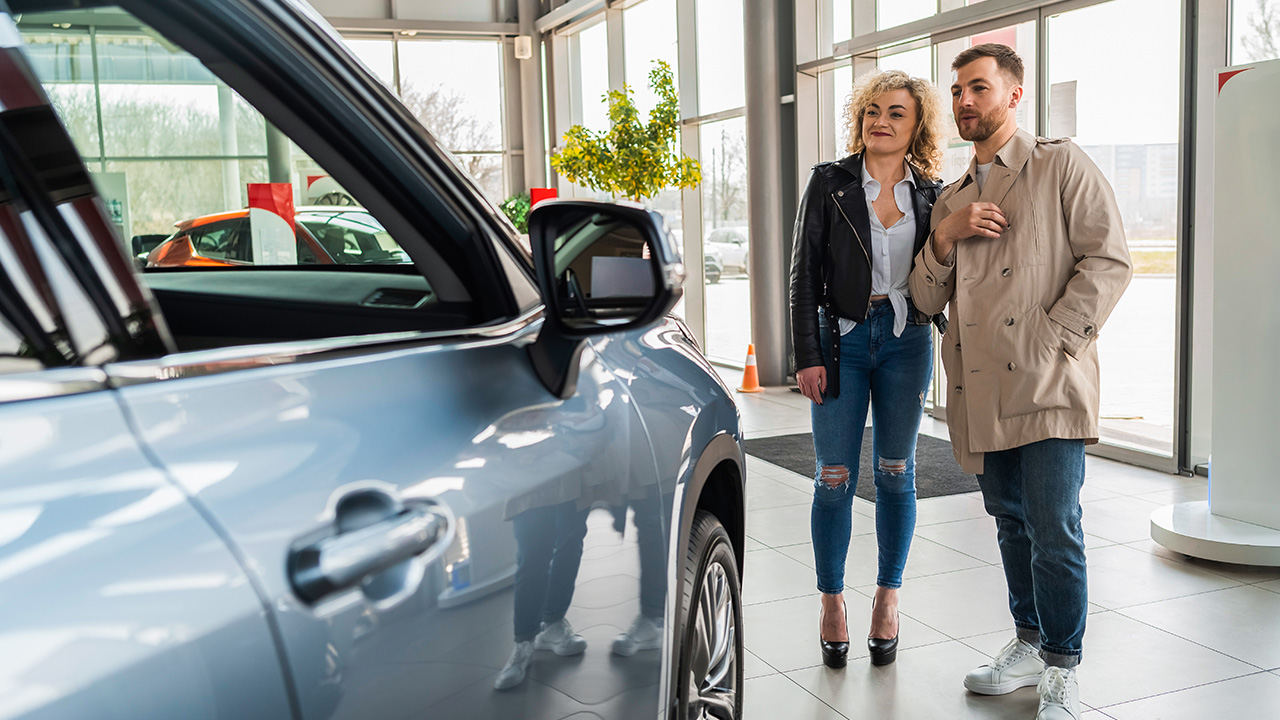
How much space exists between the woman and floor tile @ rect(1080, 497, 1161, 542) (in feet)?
6.20

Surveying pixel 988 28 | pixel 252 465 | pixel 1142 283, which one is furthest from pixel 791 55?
pixel 252 465

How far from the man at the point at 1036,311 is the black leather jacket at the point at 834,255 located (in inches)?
9.4

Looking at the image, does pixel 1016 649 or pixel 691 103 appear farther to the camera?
pixel 691 103

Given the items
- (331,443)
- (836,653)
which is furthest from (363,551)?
(836,653)

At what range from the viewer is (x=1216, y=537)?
3.99m

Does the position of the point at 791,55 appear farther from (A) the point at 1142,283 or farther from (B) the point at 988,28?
(A) the point at 1142,283

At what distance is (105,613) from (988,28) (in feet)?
24.0

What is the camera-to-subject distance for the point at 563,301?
51.8 inches

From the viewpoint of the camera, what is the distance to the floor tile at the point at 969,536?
4293 millimetres

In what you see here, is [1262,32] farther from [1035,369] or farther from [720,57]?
[720,57]

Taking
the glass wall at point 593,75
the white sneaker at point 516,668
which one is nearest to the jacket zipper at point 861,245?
the white sneaker at point 516,668

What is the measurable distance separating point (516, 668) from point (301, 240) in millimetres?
5819

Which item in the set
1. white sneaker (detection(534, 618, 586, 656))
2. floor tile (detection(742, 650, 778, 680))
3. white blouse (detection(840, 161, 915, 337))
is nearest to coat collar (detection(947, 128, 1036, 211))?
white blouse (detection(840, 161, 915, 337))

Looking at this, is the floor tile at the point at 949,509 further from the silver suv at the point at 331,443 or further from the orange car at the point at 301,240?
the silver suv at the point at 331,443
